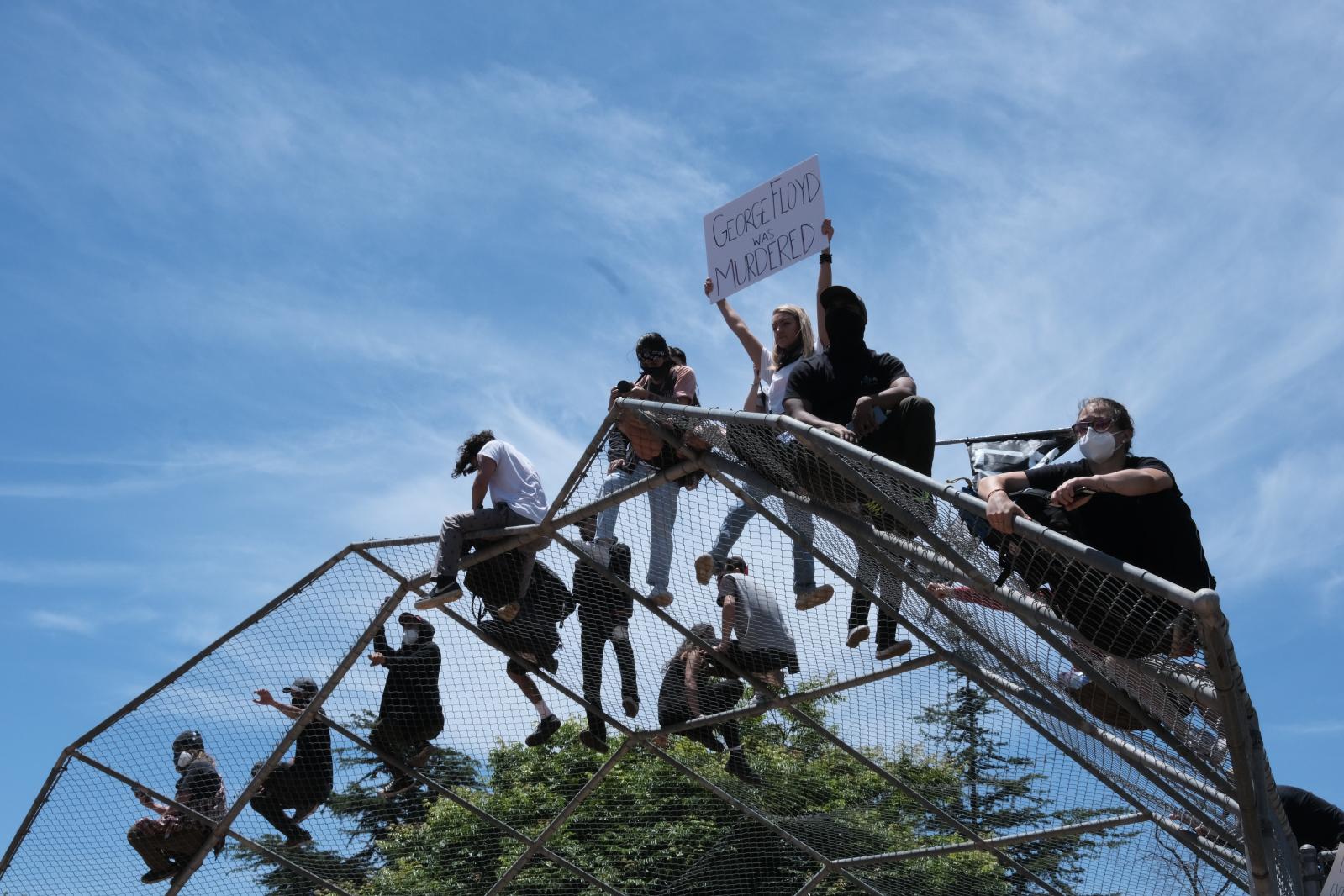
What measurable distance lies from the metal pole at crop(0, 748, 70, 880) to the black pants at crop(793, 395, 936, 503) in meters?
5.62

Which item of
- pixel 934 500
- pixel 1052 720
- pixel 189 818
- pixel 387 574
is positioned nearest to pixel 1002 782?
pixel 1052 720

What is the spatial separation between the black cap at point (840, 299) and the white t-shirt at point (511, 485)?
2235mm

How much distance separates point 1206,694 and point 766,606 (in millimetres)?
3439

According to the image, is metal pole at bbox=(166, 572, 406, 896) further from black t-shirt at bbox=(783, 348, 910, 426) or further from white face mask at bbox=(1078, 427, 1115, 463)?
white face mask at bbox=(1078, 427, 1115, 463)

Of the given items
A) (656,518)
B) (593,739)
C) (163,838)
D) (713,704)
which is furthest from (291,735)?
(656,518)

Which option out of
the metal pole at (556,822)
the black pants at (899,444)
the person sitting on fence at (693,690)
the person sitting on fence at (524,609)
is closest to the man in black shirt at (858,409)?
the black pants at (899,444)

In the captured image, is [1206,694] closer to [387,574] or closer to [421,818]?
[387,574]

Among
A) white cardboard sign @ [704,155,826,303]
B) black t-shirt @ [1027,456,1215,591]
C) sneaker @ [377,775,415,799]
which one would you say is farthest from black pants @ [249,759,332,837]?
black t-shirt @ [1027,456,1215,591]

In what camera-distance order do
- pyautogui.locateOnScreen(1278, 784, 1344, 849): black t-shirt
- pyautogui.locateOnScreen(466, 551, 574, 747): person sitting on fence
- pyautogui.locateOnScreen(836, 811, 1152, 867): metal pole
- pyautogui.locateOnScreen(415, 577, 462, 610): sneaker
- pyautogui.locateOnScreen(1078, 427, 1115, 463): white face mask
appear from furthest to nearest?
pyautogui.locateOnScreen(466, 551, 574, 747): person sitting on fence, pyautogui.locateOnScreen(415, 577, 462, 610): sneaker, pyautogui.locateOnScreen(836, 811, 1152, 867): metal pole, pyautogui.locateOnScreen(1278, 784, 1344, 849): black t-shirt, pyautogui.locateOnScreen(1078, 427, 1115, 463): white face mask

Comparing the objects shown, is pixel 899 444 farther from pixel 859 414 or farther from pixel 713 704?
pixel 713 704

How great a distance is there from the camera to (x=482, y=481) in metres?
9.13

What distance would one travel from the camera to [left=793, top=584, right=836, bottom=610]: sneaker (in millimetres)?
7984

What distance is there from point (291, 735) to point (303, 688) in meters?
0.32

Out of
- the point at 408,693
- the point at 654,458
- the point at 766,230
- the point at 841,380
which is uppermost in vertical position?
the point at 766,230
